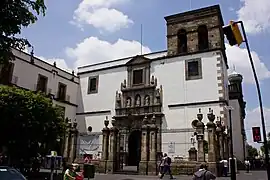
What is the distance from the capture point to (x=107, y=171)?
18.4 meters

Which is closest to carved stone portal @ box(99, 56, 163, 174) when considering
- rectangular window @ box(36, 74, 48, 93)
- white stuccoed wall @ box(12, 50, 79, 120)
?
white stuccoed wall @ box(12, 50, 79, 120)

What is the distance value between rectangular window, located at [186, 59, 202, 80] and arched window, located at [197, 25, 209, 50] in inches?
68.7

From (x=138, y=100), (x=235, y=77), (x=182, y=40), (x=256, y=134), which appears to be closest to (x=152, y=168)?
(x=256, y=134)

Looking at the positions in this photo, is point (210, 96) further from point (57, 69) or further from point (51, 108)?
point (57, 69)

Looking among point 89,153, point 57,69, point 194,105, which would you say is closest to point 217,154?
point 194,105

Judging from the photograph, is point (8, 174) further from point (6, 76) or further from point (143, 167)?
point (6, 76)

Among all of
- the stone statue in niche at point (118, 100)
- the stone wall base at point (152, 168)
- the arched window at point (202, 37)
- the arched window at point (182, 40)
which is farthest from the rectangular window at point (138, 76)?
the stone wall base at point (152, 168)

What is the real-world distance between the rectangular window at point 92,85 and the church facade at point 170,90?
16 cm

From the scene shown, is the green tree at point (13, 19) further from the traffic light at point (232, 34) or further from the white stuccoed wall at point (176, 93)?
the white stuccoed wall at point (176, 93)

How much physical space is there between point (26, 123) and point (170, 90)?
14583mm

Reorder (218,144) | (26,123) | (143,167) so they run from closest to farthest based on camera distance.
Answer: (26,123) → (143,167) → (218,144)

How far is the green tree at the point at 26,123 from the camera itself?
13.3 m

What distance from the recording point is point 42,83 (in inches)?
1089

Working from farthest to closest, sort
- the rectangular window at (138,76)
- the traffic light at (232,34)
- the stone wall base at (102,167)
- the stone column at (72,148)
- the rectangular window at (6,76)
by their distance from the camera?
the rectangular window at (138,76)
the rectangular window at (6,76)
the stone column at (72,148)
the stone wall base at (102,167)
the traffic light at (232,34)
